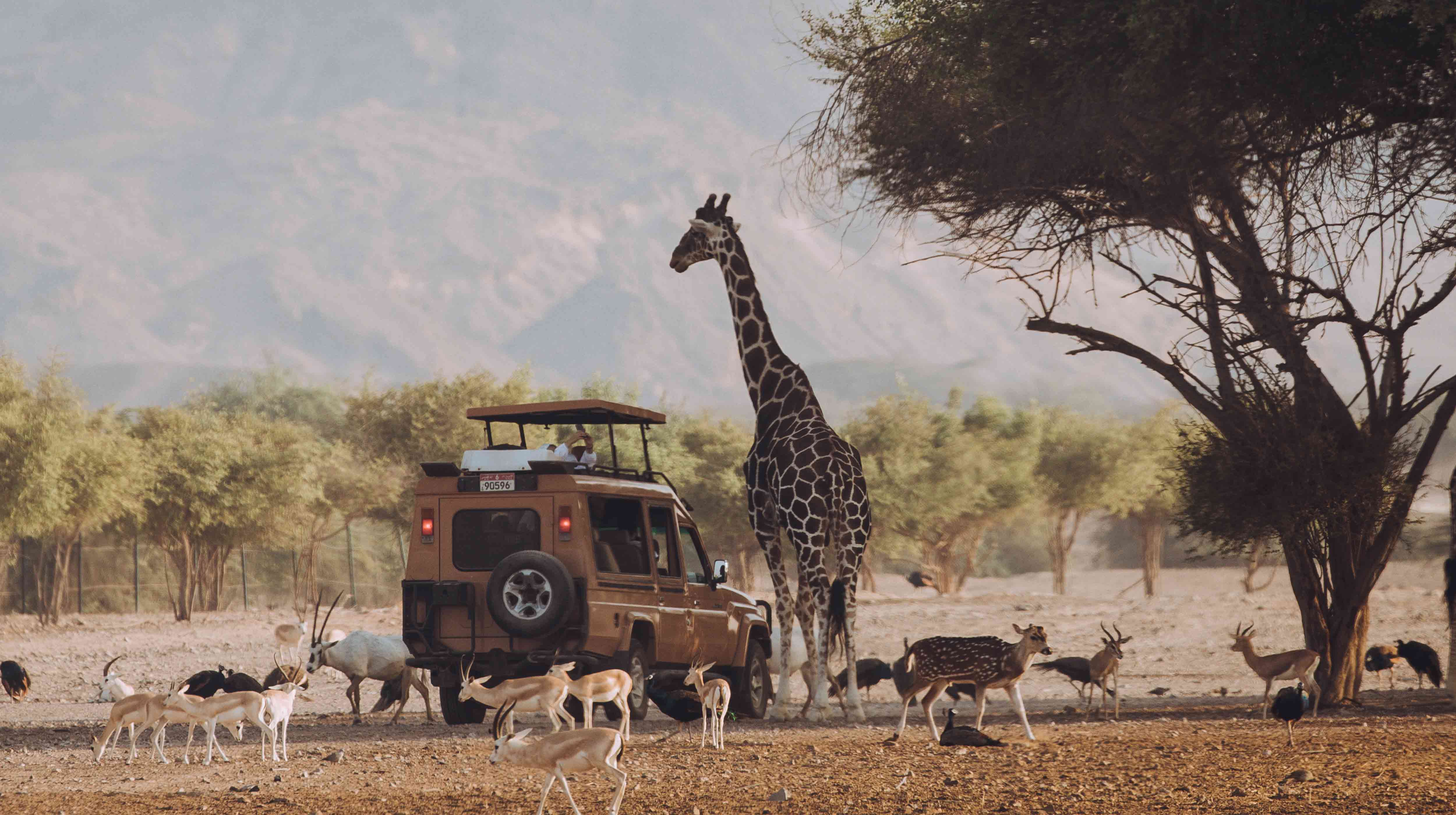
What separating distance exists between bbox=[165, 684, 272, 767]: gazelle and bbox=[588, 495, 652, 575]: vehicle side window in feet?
11.8

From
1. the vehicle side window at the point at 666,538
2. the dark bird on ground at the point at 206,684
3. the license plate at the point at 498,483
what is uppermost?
the license plate at the point at 498,483

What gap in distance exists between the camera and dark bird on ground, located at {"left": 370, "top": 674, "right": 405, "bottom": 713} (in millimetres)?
16609

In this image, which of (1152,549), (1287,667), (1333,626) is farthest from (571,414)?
(1152,549)

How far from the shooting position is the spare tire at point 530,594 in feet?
44.7

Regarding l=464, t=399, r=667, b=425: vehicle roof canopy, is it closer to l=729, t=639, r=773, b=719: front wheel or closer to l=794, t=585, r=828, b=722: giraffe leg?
l=794, t=585, r=828, b=722: giraffe leg

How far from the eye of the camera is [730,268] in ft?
61.0

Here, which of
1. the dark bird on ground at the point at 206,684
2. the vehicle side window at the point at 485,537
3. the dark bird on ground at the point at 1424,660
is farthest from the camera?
the dark bird on ground at the point at 1424,660

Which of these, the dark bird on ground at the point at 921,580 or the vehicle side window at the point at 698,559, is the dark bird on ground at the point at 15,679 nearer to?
the vehicle side window at the point at 698,559

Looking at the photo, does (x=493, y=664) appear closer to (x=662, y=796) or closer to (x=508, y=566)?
(x=508, y=566)

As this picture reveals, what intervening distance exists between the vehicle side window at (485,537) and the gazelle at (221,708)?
3.03m

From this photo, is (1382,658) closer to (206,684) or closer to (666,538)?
(666,538)

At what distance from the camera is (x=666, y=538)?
15.6 m


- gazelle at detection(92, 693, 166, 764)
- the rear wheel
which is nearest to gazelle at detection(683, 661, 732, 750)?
the rear wheel

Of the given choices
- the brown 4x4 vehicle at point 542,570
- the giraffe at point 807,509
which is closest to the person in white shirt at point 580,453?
the brown 4x4 vehicle at point 542,570
